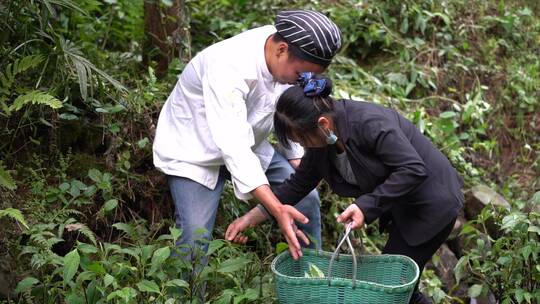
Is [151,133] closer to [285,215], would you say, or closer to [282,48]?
[282,48]

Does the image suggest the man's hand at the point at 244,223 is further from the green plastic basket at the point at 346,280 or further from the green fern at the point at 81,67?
the green fern at the point at 81,67

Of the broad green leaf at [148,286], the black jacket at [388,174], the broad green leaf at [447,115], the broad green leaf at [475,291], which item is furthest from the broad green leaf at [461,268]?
the broad green leaf at [148,286]

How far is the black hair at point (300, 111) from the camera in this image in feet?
11.3

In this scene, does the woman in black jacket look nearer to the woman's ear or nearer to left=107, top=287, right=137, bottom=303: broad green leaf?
the woman's ear

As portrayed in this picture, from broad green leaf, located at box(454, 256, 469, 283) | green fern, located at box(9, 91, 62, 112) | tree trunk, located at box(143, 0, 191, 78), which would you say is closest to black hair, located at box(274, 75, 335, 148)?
green fern, located at box(9, 91, 62, 112)

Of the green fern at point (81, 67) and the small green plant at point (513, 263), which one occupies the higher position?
the green fern at point (81, 67)

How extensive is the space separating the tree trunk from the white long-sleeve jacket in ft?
5.11

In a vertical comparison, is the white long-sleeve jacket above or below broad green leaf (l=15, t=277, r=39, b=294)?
above

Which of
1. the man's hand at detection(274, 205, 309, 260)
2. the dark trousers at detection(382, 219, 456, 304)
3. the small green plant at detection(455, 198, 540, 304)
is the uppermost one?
the man's hand at detection(274, 205, 309, 260)

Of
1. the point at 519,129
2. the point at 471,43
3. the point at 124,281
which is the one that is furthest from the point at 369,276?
the point at 471,43

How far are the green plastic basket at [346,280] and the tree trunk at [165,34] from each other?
7.71 feet

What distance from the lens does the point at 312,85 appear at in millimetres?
3449

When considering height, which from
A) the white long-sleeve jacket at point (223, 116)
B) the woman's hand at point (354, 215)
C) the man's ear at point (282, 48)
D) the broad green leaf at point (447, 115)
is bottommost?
the broad green leaf at point (447, 115)

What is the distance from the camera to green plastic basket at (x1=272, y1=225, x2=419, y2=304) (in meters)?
3.14
